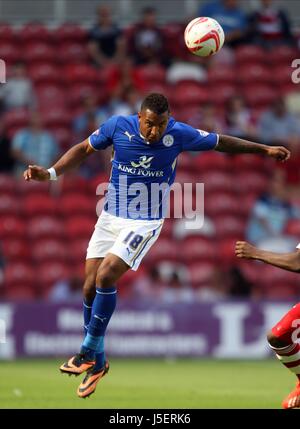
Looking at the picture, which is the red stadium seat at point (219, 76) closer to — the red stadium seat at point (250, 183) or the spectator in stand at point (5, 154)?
the red stadium seat at point (250, 183)

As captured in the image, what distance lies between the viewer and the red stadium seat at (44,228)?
1869 centimetres

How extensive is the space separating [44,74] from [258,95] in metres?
3.93

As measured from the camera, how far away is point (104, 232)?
1120cm

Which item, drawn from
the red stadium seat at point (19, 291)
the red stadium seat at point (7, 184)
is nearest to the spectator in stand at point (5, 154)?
the red stadium seat at point (7, 184)

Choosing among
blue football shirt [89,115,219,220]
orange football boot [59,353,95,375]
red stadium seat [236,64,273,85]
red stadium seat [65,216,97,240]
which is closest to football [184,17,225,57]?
blue football shirt [89,115,219,220]

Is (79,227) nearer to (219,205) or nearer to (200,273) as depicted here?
(200,273)

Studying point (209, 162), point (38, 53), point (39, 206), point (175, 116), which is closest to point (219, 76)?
point (175, 116)

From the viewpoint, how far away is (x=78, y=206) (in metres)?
→ 18.8

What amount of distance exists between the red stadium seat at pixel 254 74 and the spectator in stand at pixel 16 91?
3944 mm

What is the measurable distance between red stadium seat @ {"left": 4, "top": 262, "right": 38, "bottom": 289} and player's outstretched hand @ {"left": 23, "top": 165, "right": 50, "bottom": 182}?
24.4 ft

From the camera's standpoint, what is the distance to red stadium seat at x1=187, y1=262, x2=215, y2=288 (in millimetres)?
18188

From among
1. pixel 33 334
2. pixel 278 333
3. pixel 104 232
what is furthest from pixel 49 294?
pixel 278 333

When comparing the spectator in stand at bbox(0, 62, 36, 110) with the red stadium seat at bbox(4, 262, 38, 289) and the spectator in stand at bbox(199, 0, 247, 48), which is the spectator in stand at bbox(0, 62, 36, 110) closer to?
the red stadium seat at bbox(4, 262, 38, 289)

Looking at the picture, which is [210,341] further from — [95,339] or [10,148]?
[95,339]
